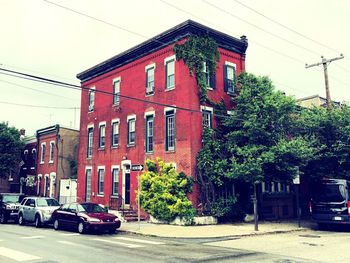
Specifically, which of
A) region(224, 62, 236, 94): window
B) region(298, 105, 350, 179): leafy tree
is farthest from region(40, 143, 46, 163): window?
region(298, 105, 350, 179): leafy tree

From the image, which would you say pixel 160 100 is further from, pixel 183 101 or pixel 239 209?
pixel 239 209

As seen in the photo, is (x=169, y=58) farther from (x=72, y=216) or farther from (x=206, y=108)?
(x=72, y=216)

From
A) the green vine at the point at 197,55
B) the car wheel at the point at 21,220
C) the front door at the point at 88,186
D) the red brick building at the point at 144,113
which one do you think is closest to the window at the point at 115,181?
the red brick building at the point at 144,113

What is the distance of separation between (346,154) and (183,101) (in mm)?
10214

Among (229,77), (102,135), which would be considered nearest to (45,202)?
(102,135)

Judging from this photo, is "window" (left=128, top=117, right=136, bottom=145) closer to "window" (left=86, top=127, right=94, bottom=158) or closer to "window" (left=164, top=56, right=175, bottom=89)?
"window" (left=164, top=56, right=175, bottom=89)

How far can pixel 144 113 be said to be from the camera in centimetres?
2470

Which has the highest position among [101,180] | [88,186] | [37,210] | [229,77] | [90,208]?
[229,77]

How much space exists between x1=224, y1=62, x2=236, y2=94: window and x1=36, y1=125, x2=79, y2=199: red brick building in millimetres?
20203

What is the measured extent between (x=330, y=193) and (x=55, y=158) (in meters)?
27.3

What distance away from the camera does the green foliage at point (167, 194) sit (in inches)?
758

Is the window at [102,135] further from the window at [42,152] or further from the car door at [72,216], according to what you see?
the window at [42,152]

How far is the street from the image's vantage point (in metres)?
9.76

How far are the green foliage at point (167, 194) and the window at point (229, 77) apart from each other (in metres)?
7.08
